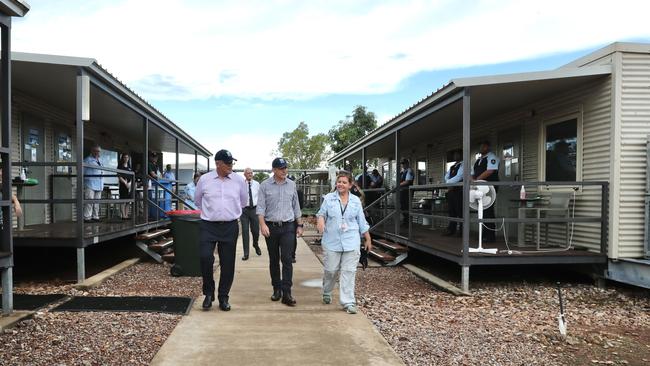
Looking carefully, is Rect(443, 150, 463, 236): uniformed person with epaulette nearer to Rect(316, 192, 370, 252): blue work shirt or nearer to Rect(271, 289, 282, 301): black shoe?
Rect(316, 192, 370, 252): blue work shirt

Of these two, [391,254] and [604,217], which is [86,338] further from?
[604,217]

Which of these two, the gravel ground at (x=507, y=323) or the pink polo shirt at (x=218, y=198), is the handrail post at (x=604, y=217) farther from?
the pink polo shirt at (x=218, y=198)

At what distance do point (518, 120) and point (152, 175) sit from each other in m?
7.62

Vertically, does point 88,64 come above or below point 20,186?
above

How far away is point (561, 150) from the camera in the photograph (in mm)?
7938

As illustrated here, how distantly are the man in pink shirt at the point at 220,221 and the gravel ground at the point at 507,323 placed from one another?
1597 mm

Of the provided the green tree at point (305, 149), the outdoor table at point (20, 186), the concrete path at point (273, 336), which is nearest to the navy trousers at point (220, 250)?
the concrete path at point (273, 336)

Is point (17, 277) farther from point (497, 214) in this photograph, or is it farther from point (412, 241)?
point (497, 214)

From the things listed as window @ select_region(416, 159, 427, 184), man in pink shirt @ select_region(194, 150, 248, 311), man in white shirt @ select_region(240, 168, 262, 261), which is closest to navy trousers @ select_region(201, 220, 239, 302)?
man in pink shirt @ select_region(194, 150, 248, 311)

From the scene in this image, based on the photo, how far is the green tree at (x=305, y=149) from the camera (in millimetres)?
44688

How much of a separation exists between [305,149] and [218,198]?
39982mm

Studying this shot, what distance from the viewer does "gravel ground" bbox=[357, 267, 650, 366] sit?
4199mm

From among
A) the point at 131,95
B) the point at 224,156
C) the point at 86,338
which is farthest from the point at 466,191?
the point at 131,95

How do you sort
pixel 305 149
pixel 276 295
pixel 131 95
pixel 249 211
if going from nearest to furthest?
pixel 276 295 < pixel 131 95 < pixel 249 211 < pixel 305 149
